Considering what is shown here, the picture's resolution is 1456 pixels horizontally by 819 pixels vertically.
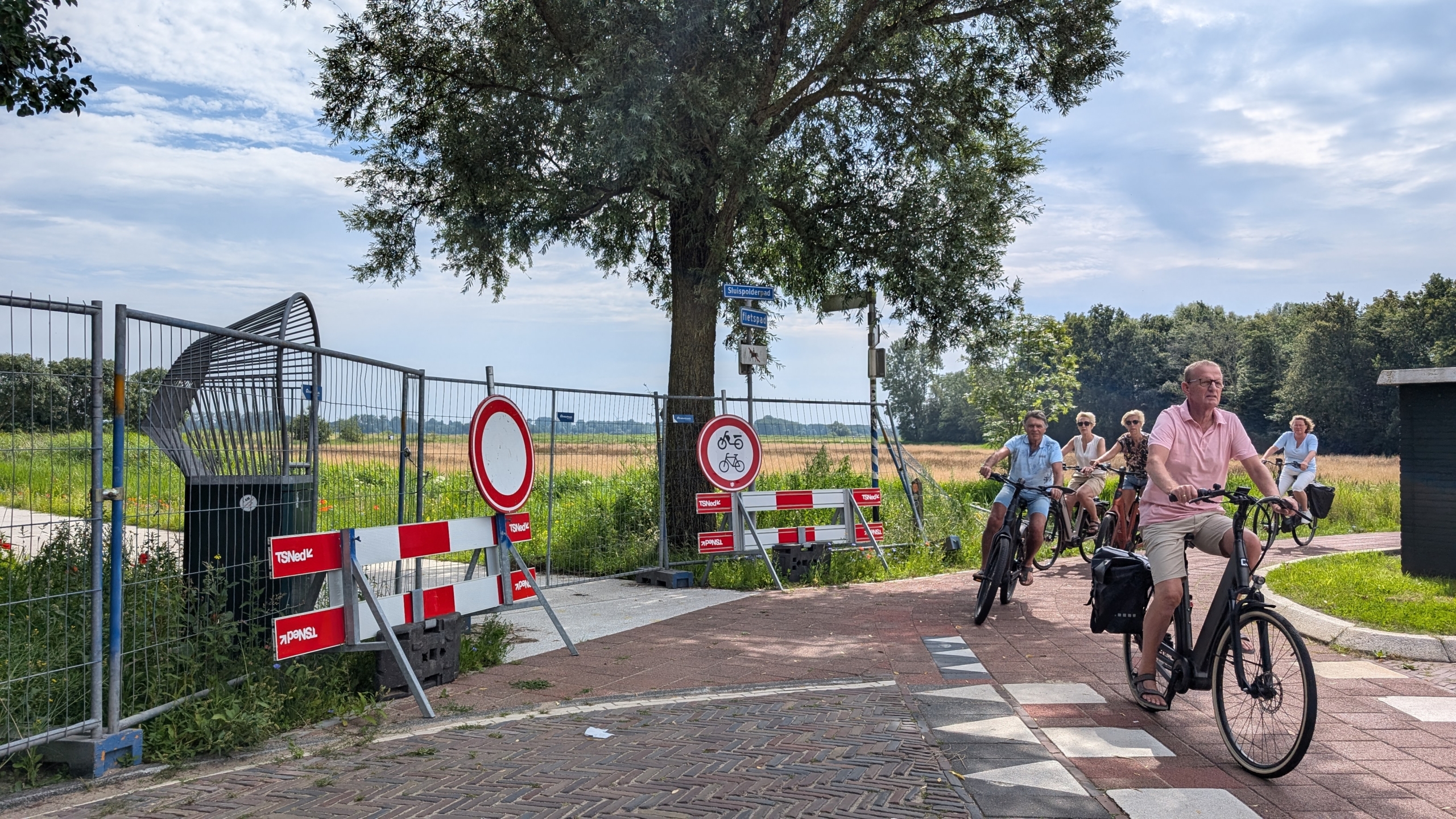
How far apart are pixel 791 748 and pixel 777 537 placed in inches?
264

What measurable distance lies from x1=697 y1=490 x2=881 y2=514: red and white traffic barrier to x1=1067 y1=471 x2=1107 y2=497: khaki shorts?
280 centimetres

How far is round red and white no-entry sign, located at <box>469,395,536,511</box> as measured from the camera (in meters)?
7.36

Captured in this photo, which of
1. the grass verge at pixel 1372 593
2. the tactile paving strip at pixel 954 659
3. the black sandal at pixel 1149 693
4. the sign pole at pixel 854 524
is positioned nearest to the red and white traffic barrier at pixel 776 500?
the sign pole at pixel 854 524

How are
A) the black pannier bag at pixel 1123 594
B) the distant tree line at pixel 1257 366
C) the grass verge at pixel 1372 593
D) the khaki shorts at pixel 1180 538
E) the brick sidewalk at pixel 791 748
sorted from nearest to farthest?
1. the brick sidewalk at pixel 791 748
2. the khaki shorts at pixel 1180 538
3. the black pannier bag at pixel 1123 594
4. the grass verge at pixel 1372 593
5. the distant tree line at pixel 1257 366

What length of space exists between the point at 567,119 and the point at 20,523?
895 centimetres

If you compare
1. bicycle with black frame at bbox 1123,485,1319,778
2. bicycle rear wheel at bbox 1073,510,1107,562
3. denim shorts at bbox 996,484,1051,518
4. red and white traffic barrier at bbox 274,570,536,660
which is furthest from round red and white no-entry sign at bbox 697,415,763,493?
bicycle with black frame at bbox 1123,485,1319,778

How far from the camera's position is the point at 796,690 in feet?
21.3

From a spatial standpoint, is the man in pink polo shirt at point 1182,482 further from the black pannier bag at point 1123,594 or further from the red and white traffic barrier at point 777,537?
the red and white traffic barrier at point 777,537

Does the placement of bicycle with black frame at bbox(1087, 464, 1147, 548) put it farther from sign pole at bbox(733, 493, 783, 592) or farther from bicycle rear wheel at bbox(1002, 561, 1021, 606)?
sign pole at bbox(733, 493, 783, 592)

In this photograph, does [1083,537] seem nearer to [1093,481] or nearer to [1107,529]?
[1093,481]

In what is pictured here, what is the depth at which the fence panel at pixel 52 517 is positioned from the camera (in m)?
4.44

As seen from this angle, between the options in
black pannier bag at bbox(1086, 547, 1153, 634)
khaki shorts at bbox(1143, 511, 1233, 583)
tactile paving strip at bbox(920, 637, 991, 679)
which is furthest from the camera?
tactile paving strip at bbox(920, 637, 991, 679)

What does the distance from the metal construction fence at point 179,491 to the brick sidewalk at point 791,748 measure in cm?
72

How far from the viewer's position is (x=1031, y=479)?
31.3ft
